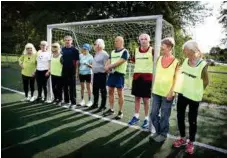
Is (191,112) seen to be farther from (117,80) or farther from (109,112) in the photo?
(109,112)

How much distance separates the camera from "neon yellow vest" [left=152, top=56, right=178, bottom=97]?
463 cm

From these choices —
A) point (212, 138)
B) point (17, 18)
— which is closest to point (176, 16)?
point (17, 18)

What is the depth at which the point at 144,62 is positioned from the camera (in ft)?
17.6

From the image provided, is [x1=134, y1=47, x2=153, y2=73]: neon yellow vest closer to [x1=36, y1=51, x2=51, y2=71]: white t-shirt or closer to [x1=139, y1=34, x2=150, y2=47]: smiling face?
[x1=139, y1=34, x2=150, y2=47]: smiling face

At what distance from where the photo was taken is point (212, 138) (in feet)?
17.1


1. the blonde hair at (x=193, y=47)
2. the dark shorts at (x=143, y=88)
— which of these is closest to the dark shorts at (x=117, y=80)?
the dark shorts at (x=143, y=88)

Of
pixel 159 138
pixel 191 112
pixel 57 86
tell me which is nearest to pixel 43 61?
pixel 57 86

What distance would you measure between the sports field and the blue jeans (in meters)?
0.24

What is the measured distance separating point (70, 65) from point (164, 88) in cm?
305

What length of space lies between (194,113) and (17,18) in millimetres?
23361

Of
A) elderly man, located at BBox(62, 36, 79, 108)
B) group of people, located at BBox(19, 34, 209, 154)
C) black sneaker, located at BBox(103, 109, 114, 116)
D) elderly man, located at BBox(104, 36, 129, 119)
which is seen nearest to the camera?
group of people, located at BBox(19, 34, 209, 154)

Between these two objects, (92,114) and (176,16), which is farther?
(176,16)

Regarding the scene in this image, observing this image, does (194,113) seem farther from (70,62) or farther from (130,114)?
(70,62)

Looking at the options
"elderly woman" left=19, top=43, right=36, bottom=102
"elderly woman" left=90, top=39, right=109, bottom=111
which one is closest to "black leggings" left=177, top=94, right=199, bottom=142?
"elderly woman" left=90, top=39, right=109, bottom=111
